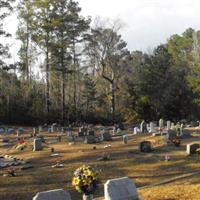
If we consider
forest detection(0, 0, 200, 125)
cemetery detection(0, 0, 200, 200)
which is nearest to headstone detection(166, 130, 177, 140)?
cemetery detection(0, 0, 200, 200)

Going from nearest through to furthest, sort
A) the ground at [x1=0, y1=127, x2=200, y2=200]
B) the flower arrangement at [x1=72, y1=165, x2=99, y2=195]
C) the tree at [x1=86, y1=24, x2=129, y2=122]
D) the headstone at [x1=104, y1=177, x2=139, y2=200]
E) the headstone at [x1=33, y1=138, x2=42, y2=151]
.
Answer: the headstone at [x1=104, y1=177, x2=139, y2=200], the flower arrangement at [x1=72, y1=165, x2=99, y2=195], the ground at [x1=0, y1=127, x2=200, y2=200], the headstone at [x1=33, y1=138, x2=42, y2=151], the tree at [x1=86, y1=24, x2=129, y2=122]

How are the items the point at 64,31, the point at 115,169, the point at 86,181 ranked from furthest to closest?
the point at 64,31, the point at 115,169, the point at 86,181

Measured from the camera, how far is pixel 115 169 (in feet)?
67.9

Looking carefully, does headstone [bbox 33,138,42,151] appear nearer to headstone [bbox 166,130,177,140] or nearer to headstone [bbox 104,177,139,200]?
headstone [bbox 166,130,177,140]

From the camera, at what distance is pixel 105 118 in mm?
58719

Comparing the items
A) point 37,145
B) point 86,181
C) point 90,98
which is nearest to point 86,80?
point 90,98

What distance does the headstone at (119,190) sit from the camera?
11375mm

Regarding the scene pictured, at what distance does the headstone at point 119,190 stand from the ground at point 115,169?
4.85ft

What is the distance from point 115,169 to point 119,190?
920 cm

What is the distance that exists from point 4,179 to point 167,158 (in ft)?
24.6

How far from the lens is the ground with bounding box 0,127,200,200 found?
1520 centimetres

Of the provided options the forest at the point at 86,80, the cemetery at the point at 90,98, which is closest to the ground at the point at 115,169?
the cemetery at the point at 90,98

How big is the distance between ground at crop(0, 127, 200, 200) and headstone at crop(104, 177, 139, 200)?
1.48m

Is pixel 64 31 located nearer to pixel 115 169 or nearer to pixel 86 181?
pixel 115 169
